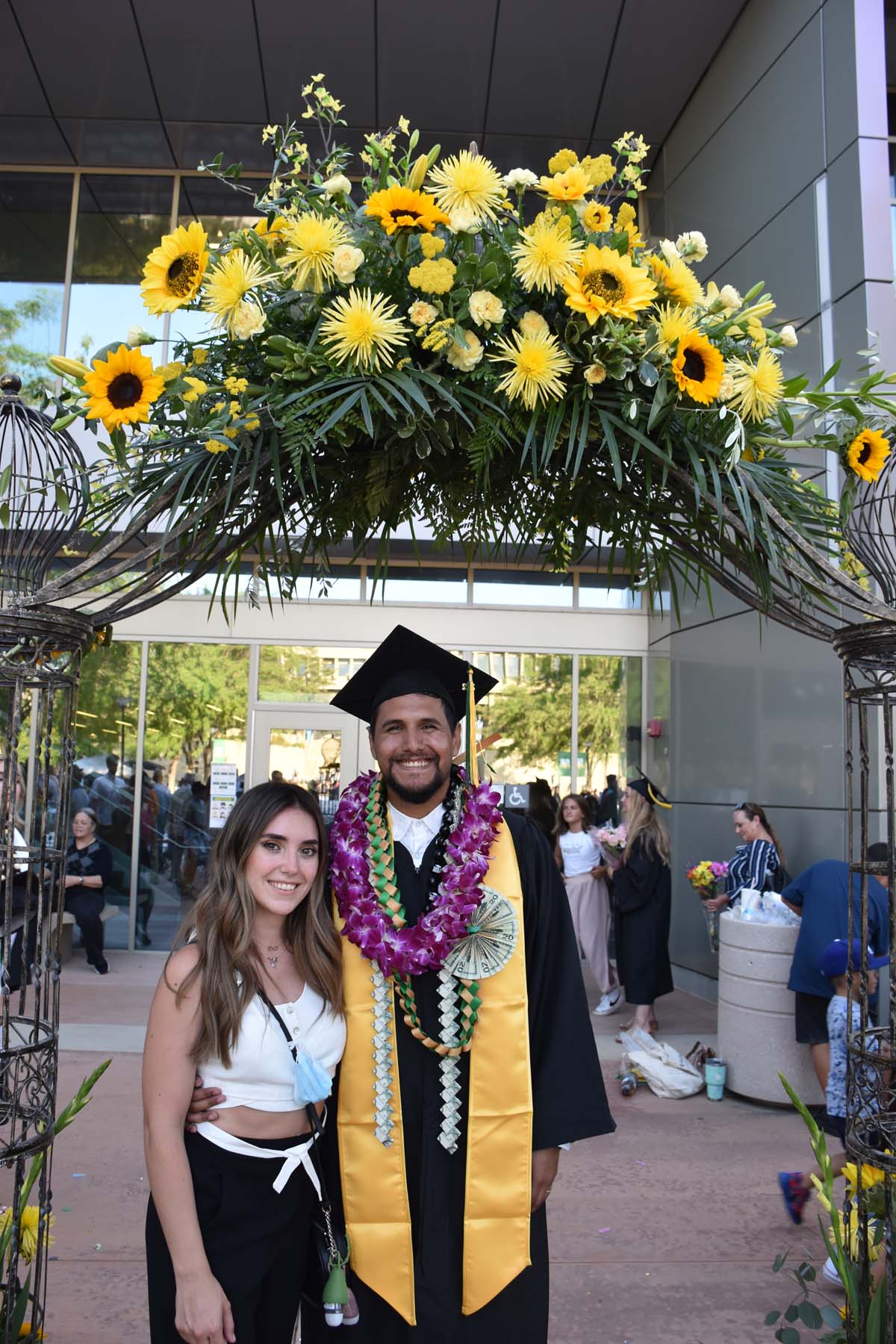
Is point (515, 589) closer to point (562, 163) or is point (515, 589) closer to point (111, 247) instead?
point (111, 247)

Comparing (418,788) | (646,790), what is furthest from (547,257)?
(646,790)

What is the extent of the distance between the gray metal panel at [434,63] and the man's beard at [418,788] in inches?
322

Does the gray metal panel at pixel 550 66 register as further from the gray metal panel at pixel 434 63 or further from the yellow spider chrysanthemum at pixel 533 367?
the yellow spider chrysanthemum at pixel 533 367

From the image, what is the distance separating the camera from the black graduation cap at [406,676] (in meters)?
2.99

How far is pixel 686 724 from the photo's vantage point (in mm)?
10125

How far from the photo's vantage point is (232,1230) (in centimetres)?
231

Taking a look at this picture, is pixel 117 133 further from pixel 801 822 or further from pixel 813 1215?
pixel 813 1215

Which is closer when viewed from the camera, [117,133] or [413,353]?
[413,353]

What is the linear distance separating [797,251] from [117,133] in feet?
22.1

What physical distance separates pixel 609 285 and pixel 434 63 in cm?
824

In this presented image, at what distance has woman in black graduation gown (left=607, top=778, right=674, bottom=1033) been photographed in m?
7.51

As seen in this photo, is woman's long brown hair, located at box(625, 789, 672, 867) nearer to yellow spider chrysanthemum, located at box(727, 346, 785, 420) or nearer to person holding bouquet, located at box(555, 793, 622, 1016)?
person holding bouquet, located at box(555, 793, 622, 1016)

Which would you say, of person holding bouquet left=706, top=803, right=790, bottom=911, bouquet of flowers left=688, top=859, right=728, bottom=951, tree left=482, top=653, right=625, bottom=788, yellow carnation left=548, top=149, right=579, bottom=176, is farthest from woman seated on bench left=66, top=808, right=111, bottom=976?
yellow carnation left=548, top=149, right=579, bottom=176

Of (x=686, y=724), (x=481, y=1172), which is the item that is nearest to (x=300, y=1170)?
(x=481, y=1172)
